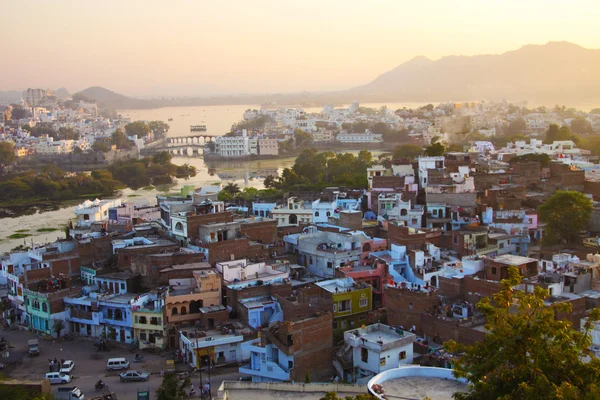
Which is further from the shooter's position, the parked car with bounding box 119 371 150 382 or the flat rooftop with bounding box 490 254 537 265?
the flat rooftop with bounding box 490 254 537 265

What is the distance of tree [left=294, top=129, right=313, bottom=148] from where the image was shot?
41.2 metres

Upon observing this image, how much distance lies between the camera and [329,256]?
11250mm

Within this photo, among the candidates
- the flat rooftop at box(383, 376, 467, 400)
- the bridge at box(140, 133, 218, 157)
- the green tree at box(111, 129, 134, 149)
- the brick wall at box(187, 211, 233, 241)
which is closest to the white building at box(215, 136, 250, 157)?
the bridge at box(140, 133, 218, 157)

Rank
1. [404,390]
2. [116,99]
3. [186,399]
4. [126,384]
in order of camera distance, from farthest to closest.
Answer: [116,99] < [126,384] < [186,399] < [404,390]

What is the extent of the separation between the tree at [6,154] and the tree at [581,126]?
87.3ft

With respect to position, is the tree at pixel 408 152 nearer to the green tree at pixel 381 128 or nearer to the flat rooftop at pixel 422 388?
the flat rooftop at pixel 422 388

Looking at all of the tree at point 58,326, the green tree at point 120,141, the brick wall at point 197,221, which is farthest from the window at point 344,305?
the green tree at point 120,141

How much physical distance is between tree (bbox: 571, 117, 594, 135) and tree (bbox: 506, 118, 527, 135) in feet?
8.39

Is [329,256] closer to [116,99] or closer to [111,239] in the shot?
[111,239]

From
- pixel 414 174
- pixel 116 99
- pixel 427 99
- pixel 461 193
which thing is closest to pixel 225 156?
pixel 414 174

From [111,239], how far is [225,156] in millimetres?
25225

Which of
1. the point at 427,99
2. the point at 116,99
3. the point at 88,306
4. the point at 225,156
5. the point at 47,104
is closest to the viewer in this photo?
the point at 88,306

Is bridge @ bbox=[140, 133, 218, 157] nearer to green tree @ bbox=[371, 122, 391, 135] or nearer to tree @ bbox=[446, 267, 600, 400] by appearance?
green tree @ bbox=[371, 122, 391, 135]

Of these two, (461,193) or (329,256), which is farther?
(461,193)
